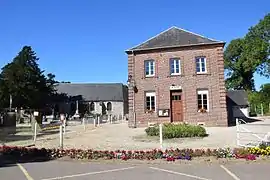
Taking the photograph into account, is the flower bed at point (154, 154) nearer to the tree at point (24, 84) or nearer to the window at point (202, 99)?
the window at point (202, 99)

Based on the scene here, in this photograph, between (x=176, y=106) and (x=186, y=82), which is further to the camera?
(x=176, y=106)

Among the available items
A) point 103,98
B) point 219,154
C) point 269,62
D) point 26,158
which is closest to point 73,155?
point 26,158

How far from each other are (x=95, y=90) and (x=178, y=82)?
40470 mm

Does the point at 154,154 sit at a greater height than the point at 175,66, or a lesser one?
lesser

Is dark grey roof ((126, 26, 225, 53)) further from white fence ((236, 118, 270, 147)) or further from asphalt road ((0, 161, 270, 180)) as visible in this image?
asphalt road ((0, 161, 270, 180))

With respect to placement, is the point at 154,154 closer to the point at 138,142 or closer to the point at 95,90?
the point at 138,142

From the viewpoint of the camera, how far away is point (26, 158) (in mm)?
11688

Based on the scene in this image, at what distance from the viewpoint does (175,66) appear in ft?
90.5

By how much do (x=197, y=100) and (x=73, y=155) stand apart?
663 inches

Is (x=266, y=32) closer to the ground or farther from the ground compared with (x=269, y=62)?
farther from the ground

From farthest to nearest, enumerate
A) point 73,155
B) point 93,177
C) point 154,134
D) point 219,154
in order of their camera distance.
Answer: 1. point 154,134
2. point 73,155
3. point 219,154
4. point 93,177

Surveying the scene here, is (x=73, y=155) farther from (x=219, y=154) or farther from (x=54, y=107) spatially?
(x=54, y=107)

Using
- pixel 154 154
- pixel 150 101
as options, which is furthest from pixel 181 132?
pixel 150 101

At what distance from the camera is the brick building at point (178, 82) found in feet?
86.9
